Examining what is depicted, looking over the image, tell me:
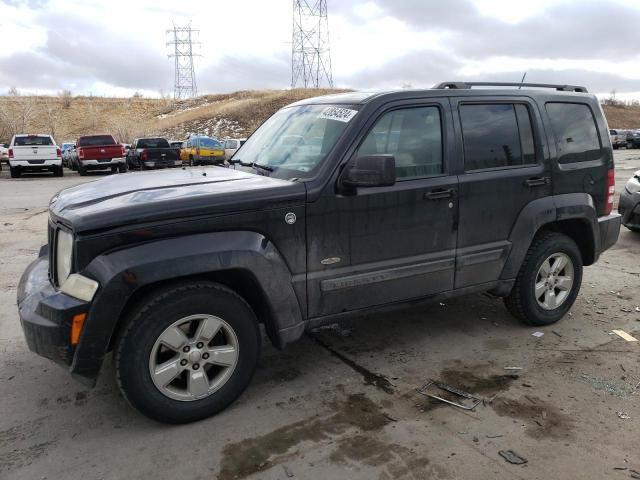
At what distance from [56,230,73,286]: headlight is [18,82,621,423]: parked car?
2 cm

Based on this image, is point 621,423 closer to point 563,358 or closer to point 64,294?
point 563,358

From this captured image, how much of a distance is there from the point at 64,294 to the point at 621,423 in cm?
318

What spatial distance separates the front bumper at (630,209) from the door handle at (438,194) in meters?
4.99

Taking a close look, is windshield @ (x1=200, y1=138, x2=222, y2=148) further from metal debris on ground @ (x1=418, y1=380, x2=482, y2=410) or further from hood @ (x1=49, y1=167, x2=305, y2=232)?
metal debris on ground @ (x1=418, y1=380, x2=482, y2=410)

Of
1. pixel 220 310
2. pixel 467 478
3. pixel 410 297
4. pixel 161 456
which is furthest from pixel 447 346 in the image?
pixel 161 456

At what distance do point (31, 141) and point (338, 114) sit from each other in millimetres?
20758

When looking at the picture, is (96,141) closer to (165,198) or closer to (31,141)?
(31,141)

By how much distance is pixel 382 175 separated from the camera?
3.19 meters

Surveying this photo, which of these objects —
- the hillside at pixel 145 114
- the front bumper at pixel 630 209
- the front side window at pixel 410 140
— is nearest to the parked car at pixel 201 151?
the front bumper at pixel 630 209

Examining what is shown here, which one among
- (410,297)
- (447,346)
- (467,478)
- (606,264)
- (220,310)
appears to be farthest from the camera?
(606,264)

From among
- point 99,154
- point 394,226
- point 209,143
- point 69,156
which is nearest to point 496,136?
point 394,226

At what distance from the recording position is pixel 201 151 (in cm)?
2452

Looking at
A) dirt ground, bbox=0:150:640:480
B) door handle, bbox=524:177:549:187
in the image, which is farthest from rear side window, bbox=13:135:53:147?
door handle, bbox=524:177:549:187

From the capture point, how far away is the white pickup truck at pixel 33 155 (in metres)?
20.1
